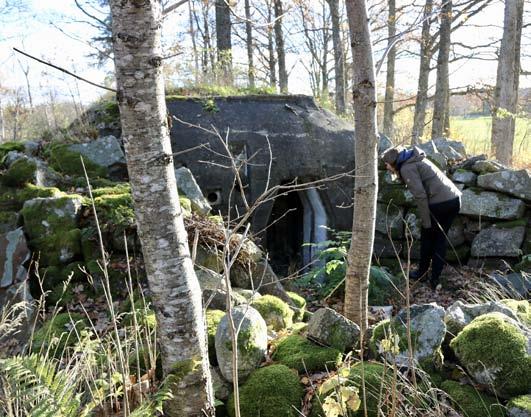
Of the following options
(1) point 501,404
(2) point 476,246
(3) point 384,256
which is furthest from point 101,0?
(1) point 501,404

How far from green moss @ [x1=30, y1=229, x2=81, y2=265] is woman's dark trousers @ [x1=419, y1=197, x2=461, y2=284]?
4.21 meters

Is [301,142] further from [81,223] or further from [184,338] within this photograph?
[184,338]

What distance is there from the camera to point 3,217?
535 centimetres

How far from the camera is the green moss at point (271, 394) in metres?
2.82

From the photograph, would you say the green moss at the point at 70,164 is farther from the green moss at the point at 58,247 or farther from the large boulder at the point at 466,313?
the large boulder at the point at 466,313

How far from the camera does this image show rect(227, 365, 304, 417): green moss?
111 inches

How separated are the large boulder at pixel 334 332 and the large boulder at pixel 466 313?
2.04 ft

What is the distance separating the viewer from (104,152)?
6.64m

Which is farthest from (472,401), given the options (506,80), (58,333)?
(506,80)

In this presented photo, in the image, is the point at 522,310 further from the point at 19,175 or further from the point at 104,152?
the point at 19,175

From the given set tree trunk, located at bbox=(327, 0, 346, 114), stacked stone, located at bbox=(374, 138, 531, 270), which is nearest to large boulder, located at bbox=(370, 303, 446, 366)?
stacked stone, located at bbox=(374, 138, 531, 270)

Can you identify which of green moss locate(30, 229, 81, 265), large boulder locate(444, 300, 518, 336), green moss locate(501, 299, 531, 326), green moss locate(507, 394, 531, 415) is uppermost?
green moss locate(30, 229, 81, 265)

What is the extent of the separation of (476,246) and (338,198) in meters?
2.21

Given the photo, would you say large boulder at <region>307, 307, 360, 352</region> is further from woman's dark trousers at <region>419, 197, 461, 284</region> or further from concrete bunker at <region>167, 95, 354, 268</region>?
concrete bunker at <region>167, 95, 354, 268</region>
